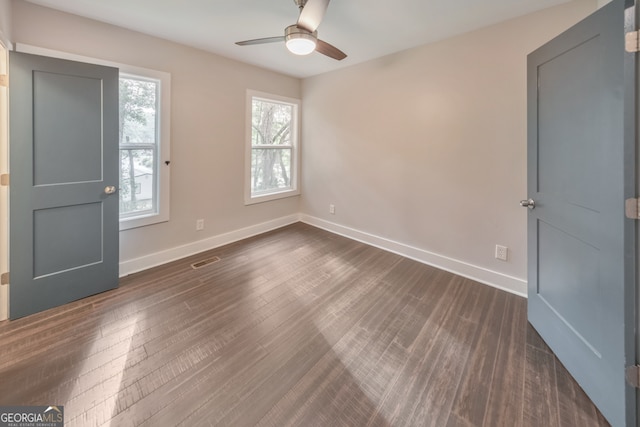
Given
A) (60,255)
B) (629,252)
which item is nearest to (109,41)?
(60,255)

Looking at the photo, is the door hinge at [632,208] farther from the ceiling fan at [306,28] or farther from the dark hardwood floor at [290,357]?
the ceiling fan at [306,28]

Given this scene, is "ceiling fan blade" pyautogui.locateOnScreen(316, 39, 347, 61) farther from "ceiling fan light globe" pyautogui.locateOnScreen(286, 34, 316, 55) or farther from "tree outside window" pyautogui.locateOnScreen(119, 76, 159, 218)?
"tree outside window" pyautogui.locateOnScreen(119, 76, 159, 218)

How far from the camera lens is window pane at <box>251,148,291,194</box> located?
420 centimetres

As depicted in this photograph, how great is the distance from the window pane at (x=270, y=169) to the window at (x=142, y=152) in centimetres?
137

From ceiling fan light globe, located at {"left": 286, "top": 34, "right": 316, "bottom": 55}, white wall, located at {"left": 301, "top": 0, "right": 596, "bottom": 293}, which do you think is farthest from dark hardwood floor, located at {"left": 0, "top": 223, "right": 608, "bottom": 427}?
ceiling fan light globe, located at {"left": 286, "top": 34, "right": 316, "bottom": 55}

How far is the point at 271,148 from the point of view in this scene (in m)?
4.37

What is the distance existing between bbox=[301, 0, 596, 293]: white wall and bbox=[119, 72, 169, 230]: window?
7.58 ft

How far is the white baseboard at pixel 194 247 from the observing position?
9.46 ft

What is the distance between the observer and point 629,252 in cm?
116

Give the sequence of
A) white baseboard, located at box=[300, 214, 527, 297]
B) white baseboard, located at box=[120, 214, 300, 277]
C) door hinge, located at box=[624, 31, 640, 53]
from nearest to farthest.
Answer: door hinge, located at box=[624, 31, 640, 53] → white baseboard, located at box=[300, 214, 527, 297] → white baseboard, located at box=[120, 214, 300, 277]

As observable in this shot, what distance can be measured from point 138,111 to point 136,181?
2.47 feet

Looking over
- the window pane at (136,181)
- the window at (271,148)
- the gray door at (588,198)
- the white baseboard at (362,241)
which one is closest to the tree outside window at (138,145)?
the window pane at (136,181)

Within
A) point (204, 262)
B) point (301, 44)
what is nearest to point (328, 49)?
point (301, 44)

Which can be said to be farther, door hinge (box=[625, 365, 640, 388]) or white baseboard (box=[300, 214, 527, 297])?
white baseboard (box=[300, 214, 527, 297])
